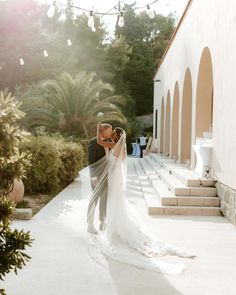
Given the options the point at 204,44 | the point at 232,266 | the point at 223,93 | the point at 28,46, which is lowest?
the point at 232,266

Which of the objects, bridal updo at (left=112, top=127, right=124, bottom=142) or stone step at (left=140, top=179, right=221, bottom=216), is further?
stone step at (left=140, top=179, right=221, bottom=216)

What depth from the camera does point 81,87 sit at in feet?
74.4

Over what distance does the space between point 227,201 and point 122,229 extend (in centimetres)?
296

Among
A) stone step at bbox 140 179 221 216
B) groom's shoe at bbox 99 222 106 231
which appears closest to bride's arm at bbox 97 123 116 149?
groom's shoe at bbox 99 222 106 231

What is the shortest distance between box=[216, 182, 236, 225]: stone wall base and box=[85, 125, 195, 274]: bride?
2.28m

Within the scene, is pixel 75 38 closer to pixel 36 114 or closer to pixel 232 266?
pixel 36 114

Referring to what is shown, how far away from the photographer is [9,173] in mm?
3172

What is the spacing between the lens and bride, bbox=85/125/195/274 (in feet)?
18.9

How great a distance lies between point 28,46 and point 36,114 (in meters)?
11.8

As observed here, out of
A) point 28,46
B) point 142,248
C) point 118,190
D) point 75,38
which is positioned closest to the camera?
point 142,248

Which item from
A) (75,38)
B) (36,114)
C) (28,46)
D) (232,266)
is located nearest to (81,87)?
(36,114)

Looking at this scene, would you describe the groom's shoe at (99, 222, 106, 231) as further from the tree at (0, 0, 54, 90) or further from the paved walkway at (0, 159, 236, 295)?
the tree at (0, 0, 54, 90)

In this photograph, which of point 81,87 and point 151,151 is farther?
point 151,151

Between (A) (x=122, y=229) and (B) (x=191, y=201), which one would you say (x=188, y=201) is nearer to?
(B) (x=191, y=201)
